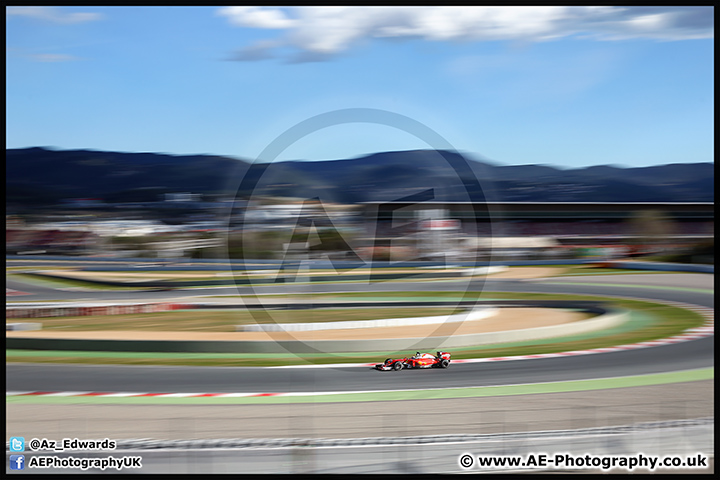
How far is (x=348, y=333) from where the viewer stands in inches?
627

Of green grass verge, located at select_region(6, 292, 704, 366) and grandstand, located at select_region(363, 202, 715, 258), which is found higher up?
grandstand, located at select_region(363, 202, 715, 258)

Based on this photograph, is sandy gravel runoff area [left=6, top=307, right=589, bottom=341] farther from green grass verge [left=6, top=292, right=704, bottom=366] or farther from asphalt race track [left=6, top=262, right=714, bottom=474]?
asphalt race track [left=6, top=262, right=714, bottom=474]

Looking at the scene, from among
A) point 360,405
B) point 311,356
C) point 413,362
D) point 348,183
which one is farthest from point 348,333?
point 348,183

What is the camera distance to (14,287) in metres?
33.2

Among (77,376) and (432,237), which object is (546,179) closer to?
(432,237)

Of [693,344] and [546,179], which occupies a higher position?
[546,179]

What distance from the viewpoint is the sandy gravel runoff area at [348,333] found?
50.1 feet

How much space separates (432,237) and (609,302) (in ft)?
104

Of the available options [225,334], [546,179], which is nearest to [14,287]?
[225,334]

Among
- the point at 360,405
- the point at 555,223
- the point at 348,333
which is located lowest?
the point at 360,405

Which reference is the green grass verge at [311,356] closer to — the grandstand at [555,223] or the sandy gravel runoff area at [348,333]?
the sandy gravel runoff area at [348,333]

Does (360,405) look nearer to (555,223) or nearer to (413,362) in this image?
(413,362)

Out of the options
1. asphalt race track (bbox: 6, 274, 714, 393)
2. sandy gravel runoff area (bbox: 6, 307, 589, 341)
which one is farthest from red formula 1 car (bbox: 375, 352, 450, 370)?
sandy gravel runoff area (bbox: 6, 307, 589, 341)

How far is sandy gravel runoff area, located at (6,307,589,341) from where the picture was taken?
50.1ft
